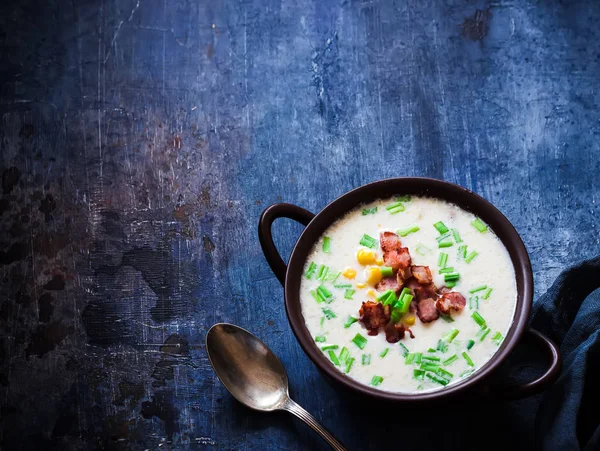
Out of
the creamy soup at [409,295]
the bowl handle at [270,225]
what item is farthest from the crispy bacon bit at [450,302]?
the bowl handle at [270,225]

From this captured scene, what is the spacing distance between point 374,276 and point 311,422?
0.45 meters

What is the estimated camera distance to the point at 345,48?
2641 mm

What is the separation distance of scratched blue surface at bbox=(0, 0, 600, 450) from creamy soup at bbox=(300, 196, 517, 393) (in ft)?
1.00

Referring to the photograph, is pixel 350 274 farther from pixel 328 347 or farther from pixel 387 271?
pixel 328 347

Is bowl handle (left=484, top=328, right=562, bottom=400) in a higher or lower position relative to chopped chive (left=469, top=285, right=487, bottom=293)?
lower

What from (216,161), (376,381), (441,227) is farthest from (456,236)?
(216,161)

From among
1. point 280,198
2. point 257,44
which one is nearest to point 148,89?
point 257,44

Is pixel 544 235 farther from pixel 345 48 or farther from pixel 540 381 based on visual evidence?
pixel 345 48

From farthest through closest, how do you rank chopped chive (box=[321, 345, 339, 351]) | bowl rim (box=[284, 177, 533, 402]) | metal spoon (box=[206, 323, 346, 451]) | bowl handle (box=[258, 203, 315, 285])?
metal spoon (box=[206, 323, 346, 451]) < bowl handle (box=[258, 203, 315, 285]) < chopped chive (box=[321, 345, 339, 351]) < bowl rim (box=[284, 177, 533, 402])

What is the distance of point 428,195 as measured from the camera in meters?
2.10

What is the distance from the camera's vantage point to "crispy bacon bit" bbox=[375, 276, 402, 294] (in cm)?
195

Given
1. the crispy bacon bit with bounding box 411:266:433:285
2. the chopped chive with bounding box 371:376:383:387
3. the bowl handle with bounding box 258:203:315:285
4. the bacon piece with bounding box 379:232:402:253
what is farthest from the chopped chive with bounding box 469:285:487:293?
the bowl handle with bounding box 258:203:315:285

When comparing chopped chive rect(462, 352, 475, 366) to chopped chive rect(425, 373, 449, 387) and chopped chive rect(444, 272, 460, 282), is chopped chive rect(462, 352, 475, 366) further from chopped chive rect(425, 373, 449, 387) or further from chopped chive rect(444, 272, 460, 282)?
chopped chive rect(444, 272, 460, 282)

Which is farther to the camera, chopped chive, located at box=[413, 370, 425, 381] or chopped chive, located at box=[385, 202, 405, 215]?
chopped chive, located at box=[385, 202, 405, 215]
